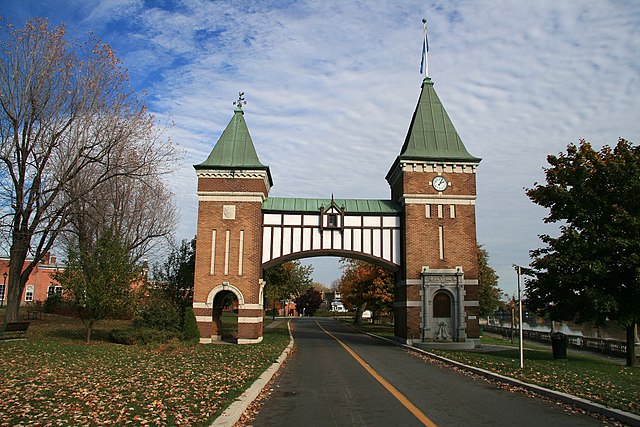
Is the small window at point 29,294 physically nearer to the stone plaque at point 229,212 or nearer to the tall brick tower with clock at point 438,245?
the stone plaque at point 229,212

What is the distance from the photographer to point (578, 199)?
2025 cm

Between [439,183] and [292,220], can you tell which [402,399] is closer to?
[292,220]

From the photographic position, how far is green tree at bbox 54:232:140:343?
21.5 metres

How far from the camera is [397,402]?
9.97m

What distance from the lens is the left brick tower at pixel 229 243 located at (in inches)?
1037

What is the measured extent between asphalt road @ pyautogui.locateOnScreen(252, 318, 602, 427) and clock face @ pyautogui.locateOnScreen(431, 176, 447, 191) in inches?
526

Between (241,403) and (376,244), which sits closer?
(241,403)

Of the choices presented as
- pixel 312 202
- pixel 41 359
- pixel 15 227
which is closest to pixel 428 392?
pixel 41 359

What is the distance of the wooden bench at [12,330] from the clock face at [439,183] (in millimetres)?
19834

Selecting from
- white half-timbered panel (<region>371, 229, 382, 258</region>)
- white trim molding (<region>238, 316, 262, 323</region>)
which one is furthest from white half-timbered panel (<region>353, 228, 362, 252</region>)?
white trim molding (<region>238, 316, 262, 323</region>)

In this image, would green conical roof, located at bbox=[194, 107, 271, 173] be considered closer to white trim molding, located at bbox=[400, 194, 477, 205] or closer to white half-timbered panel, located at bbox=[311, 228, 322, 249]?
white half-timbered panel, located at bbox=[311, 228, 322, 249]

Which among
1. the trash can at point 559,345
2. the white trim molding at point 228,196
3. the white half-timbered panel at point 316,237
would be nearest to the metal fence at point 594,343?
the trash can at point 559,345

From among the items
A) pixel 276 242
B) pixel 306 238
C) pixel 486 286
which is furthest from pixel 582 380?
pixel 486 286

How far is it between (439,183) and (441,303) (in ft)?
20.3
